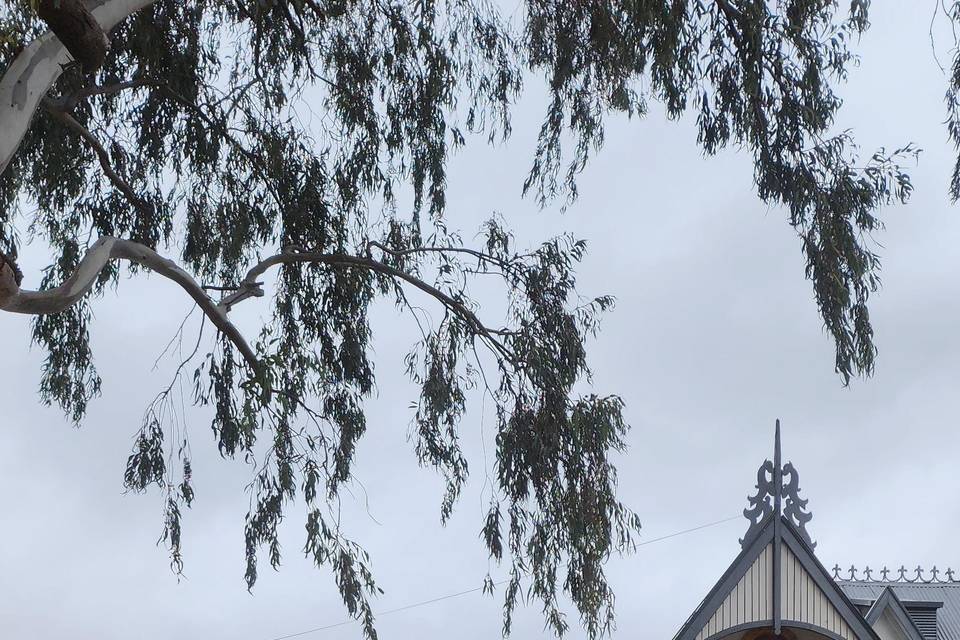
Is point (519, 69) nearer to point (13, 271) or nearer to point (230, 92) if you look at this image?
point (230, 92)

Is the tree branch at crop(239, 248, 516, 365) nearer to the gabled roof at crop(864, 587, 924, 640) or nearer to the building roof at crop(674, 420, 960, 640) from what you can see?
the building roof at crop(674, 420, 960, 640)

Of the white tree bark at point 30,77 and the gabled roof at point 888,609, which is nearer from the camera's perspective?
the white tree bark at point 30,77

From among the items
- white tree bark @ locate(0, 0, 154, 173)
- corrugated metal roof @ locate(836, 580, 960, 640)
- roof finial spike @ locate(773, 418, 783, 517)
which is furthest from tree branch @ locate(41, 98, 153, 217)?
corrugated metal roof @ locate(836, 580, 960, 640)

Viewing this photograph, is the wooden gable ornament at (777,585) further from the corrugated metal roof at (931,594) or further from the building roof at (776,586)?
the corrugated metal roof at (931,594)

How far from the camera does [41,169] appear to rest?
938 cm

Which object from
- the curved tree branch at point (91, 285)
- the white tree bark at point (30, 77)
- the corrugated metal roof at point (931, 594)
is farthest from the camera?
the corrugated metal roof at point (931, 594)

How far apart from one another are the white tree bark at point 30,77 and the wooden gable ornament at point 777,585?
4.71 meters

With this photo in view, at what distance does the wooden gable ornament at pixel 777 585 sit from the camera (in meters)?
7.88

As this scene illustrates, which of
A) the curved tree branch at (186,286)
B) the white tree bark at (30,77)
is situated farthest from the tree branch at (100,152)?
the white tree bark at (30,77)

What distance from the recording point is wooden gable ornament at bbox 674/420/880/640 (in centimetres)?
788

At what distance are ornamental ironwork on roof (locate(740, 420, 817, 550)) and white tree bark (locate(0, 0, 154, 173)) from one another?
15.4 ft

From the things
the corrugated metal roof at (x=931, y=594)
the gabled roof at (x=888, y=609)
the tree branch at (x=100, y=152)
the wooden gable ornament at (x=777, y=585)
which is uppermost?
the corrugated metal roof at (x=931, y=594)

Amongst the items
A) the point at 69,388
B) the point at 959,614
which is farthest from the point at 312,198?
the point at 959,614

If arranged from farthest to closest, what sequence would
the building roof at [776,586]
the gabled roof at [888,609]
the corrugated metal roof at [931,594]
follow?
the corrugated metal roof at [931,594] < the gabled roof at [888,609] < the building roof at [776,586]
